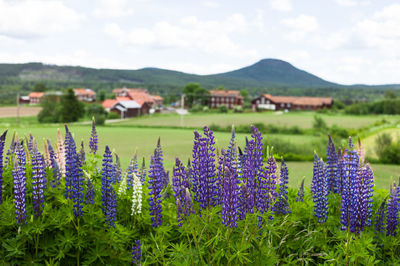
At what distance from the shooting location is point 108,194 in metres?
4.94

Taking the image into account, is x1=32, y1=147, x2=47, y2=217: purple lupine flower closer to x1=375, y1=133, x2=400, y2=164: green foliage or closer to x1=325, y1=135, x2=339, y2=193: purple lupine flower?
x1=325, y1=135, x2=339, y2=193: purple lupine flower

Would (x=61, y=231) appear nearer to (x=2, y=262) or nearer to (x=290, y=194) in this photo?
(x=2, y=262)

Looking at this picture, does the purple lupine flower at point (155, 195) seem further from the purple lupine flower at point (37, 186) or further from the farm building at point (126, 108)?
the farm building at point (126, 108)

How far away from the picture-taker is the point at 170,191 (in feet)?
19.3

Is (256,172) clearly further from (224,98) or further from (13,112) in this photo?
(224,98)

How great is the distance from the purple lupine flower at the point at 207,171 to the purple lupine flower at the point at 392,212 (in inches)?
89.3

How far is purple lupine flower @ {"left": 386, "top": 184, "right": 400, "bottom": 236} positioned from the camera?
4.81 m

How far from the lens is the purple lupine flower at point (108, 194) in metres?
4.73

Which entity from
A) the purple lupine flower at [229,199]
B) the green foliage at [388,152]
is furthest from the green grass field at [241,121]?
the purple lupine flower at [229,199]

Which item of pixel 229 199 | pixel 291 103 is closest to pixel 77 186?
pixel 229 199

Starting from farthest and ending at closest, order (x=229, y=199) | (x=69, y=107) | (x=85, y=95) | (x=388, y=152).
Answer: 1. (x=85, y=95)
2. (x=69, y=107)
3. (x=388, y=152)
4. (x=229, y=199)

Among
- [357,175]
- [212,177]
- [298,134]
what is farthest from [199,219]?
[298,134]

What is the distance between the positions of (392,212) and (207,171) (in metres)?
2.46

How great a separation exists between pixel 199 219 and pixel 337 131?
33.0 meters
